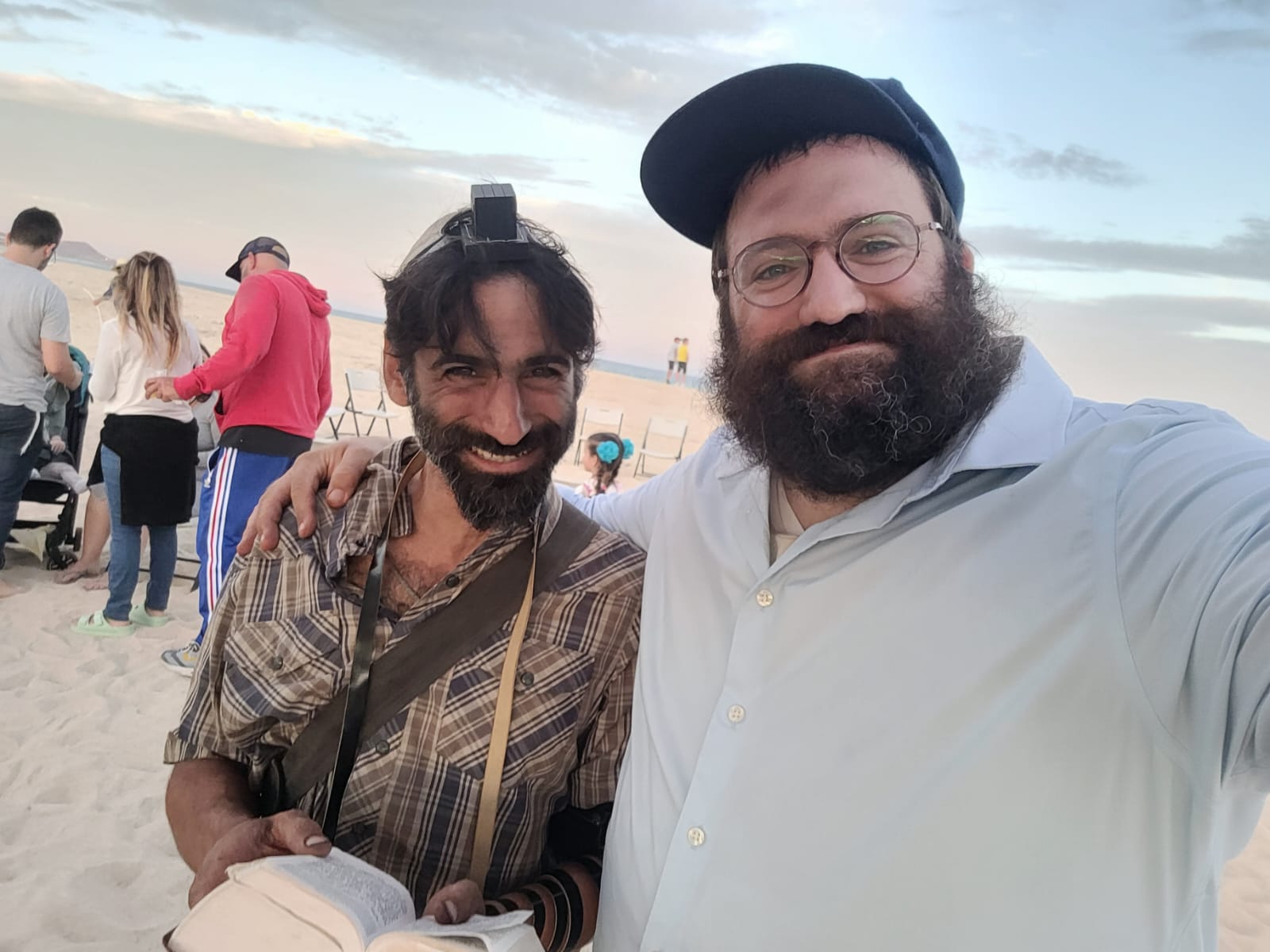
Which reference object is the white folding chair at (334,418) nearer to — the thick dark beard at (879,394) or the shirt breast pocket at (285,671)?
the shirt breast pocket at (285,671)

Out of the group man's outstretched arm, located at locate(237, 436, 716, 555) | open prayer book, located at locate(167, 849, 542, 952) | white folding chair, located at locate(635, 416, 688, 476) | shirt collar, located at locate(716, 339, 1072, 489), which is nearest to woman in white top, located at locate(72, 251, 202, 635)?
man's outstretched arm, located at locate(237, 436, 716, 555)

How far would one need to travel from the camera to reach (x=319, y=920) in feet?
3.41

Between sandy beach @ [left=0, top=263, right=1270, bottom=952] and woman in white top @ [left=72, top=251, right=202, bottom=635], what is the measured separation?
0.39 metres

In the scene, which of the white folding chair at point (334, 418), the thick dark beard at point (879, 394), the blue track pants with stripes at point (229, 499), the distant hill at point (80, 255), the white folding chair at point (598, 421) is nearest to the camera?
the thick dark beard at point (879, 394)

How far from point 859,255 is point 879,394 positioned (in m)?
0.32

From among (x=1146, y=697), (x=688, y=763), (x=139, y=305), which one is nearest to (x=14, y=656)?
(x=139, y=305)

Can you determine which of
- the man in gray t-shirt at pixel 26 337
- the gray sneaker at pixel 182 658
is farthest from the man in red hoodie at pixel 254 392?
the man in gray t-shirt at pixel 26 337

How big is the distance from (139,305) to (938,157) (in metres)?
4.90

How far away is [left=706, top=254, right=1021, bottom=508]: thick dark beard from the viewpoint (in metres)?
1.39

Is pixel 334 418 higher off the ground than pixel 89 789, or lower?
higher

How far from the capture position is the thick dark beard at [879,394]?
139 cm

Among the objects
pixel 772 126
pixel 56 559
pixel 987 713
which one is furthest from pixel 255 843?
pixel 56 559

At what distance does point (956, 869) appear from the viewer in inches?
43.8

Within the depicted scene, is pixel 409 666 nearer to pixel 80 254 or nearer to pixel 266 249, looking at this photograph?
pixel 266 249
